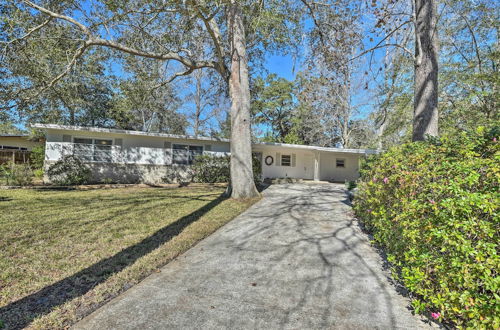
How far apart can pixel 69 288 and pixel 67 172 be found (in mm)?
11050

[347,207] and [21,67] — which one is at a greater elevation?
[21,67]

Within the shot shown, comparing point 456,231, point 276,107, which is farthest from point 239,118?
point 276,107

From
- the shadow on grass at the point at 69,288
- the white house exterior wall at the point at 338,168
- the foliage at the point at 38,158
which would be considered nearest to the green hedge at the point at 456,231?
the shadow on grass at the point at 69,288

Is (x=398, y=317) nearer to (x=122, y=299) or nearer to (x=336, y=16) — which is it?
(x=122, y=299)

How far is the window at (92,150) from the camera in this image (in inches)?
473

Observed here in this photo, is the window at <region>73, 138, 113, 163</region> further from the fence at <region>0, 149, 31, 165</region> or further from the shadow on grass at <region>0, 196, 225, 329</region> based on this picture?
the shadow on grass at <region>0, 196, 225, 329</region>

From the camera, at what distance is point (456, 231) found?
188 centimetres

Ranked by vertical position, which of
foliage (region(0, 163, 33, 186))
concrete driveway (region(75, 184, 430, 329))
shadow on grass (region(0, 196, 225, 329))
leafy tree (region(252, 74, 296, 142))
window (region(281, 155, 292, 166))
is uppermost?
leafy tree (region(252, 74, 296, 142))

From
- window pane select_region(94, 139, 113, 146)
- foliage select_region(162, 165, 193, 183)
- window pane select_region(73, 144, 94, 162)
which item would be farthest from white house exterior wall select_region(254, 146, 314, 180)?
window pane select_region(73, 144, 94, 162)

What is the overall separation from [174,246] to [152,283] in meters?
1.12

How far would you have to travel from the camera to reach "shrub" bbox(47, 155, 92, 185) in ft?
36.5

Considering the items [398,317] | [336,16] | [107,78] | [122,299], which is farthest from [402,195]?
[107,78]

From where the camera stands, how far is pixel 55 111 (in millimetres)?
16453

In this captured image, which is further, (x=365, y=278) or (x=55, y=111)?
(x=55, y=111)
